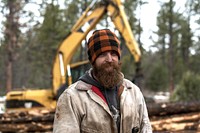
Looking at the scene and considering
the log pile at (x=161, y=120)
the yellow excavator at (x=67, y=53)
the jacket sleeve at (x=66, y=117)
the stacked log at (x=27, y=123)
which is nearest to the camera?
the jacket sleeve at (x=66, y=117)

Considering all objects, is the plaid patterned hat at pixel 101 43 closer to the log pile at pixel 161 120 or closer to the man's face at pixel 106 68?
the man's face at pixel 106 68

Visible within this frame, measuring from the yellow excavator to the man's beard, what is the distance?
7.66 metres

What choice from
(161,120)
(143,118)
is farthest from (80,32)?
(143,118)

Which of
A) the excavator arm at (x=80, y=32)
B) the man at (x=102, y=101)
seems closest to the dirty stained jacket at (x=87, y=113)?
the man at (x=102, y=101)

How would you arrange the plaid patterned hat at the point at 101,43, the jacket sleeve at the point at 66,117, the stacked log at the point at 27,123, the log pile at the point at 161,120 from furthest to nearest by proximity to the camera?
the stacked log at the point at 27,123, the log pile at the point at 161,120, the plaid patterned hat at the point at 101,43, the jacket sleeve at the point at 66,117

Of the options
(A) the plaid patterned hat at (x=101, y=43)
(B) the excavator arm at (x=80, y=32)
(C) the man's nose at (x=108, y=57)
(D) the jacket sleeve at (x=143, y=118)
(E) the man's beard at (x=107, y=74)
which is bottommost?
(D) the jacket sleeve at (x=143, y=118)

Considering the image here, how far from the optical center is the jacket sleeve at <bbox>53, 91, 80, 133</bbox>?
2090 millimetres

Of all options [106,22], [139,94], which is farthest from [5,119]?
[106,22]

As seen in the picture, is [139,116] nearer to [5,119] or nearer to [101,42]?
[101,42]

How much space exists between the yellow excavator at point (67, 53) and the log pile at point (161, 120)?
8.62ft

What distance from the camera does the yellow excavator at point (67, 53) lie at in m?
10.1

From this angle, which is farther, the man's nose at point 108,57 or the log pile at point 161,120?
the log pile at point 161,120

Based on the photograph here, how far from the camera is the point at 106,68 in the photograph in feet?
7.19

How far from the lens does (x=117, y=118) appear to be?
2.17 metres
